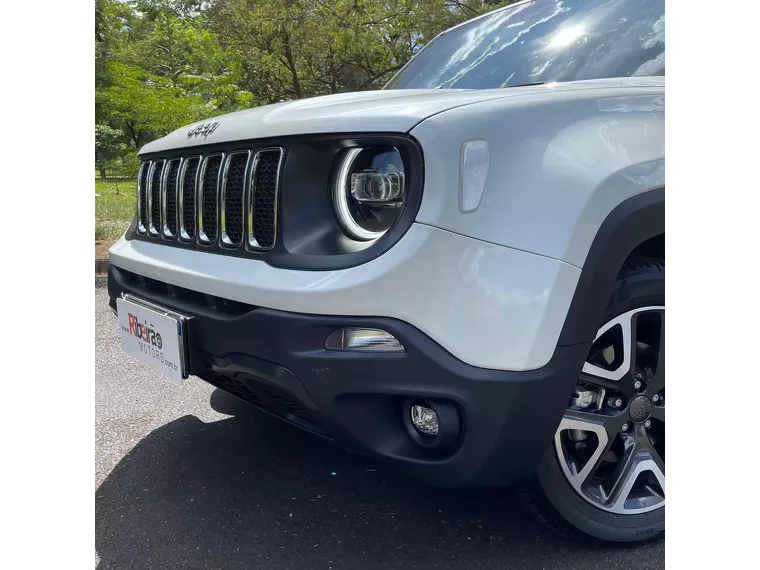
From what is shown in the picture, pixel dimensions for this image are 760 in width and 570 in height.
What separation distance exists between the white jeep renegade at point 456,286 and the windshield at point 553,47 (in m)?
0.20

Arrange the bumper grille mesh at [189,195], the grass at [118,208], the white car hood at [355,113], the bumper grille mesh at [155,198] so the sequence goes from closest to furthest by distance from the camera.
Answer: the white car hood at [355,113] < the bumper grille mesh at [189,195] < the bumper grille mesh at [155,198] < the grass at [118,208]

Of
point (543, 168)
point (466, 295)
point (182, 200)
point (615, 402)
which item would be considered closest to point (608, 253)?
point (543, 168)

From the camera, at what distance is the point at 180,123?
1005 centimetres

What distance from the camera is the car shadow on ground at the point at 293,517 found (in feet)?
6.32

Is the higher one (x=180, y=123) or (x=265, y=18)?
(x=265, y=18)

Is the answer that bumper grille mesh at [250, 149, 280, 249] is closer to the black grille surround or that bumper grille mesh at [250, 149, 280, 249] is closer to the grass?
the black grille surround

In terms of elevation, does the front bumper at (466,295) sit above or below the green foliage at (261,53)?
below

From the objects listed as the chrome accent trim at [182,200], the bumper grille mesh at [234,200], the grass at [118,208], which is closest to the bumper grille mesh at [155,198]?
the chrome accent trim at [182,200]

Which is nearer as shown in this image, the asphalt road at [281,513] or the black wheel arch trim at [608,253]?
the black wheel arch trim at [608,253]

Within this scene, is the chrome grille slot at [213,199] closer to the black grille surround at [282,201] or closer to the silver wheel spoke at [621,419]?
the black grille surround at [282,201]

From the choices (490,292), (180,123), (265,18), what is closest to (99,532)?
(490,292)
